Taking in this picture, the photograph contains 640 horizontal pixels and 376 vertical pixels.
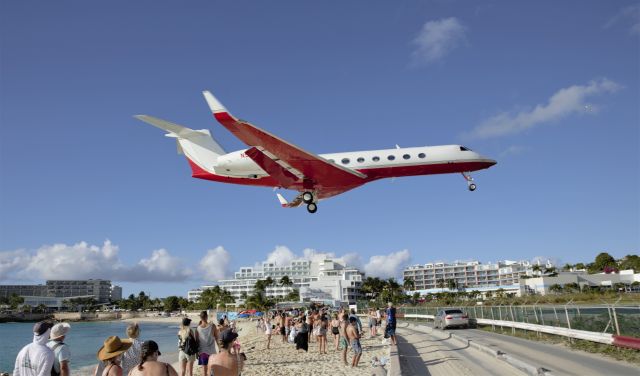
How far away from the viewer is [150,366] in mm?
4848

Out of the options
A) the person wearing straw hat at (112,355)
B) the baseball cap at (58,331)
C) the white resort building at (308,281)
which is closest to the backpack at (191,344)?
the baseball cap at (58,331)

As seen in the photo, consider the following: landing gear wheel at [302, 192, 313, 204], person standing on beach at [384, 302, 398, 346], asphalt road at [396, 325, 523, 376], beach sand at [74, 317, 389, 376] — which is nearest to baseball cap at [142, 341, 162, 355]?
asphalt road at [396, 325, 523, 376]

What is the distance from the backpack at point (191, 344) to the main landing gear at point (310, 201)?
34.5 feet

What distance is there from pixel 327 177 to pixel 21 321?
19924 cm

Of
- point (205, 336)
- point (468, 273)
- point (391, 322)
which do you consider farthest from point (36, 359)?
point (468, 273)

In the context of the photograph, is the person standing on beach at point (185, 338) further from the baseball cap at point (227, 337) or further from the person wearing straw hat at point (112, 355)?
→ the baseball cap at point (227, 337)

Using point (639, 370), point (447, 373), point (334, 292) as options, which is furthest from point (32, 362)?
point (334, 292)

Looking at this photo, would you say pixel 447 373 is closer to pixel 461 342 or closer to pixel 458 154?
pixel 461 342

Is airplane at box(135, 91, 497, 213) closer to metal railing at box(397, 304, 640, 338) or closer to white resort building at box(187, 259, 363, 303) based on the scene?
metal railing at box(397, 304, 640, 338)

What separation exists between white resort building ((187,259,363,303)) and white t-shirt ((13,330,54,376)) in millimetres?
115840

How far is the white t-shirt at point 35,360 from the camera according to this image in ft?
20.2

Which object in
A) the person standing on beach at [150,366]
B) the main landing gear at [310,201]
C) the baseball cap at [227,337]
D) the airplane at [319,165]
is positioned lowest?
the person standing on beach at [150,366]

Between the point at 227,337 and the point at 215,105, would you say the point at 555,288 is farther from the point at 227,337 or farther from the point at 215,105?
the point at 227,337

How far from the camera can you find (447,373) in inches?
506
